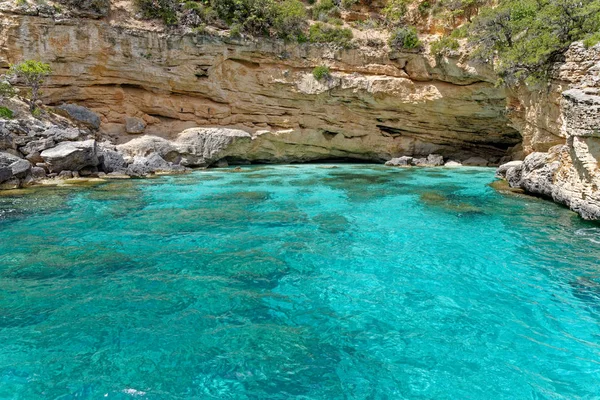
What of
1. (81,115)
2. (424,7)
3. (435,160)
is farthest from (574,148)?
(81,115)

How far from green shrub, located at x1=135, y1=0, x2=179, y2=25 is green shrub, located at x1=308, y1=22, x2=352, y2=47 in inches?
301

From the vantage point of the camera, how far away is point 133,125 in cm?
1984

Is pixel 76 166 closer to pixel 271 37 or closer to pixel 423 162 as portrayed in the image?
pixel 271 37

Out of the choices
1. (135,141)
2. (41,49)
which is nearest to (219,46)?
(135,141)

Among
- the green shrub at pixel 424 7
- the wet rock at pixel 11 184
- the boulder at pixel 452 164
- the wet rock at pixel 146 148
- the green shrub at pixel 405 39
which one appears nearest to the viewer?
the wet rock at pixel 11 184

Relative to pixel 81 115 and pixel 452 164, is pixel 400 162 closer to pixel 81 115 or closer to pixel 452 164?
pixel 452 164

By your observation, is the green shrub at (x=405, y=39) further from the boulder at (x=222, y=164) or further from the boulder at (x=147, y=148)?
the boulder at (x=147, y=148)

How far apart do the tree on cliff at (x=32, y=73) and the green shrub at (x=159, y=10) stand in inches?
230

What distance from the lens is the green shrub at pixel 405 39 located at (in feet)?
64.8

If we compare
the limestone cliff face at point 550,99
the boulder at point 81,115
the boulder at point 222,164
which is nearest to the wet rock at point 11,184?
the boulder at point 81,115

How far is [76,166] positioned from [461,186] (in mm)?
15055

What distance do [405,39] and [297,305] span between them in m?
19.2

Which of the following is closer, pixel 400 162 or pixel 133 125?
pixel 133 125

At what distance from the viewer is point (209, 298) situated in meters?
4.67
